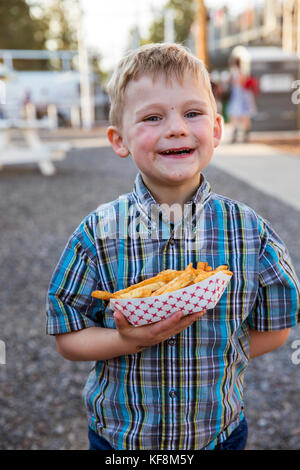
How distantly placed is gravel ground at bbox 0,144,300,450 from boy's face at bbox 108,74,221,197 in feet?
6.10

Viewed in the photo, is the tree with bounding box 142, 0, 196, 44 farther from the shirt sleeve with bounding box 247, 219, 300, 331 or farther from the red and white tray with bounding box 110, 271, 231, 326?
the red and white tray with bounding box 110, 271, 231, 326

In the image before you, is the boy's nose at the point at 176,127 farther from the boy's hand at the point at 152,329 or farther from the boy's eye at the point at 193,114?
the boy's hand at the point at 152,329

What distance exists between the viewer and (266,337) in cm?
151

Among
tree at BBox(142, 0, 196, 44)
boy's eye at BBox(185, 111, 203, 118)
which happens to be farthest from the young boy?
tree at BBox(142, 0, 196, 44)

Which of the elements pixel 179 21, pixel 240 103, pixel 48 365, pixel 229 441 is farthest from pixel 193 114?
pixel 179 21

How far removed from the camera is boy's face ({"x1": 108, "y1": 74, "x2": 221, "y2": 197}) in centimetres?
128

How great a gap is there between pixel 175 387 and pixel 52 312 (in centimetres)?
38

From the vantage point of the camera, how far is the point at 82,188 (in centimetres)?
936

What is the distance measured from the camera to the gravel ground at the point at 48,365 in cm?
278

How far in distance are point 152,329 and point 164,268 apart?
0.64ft

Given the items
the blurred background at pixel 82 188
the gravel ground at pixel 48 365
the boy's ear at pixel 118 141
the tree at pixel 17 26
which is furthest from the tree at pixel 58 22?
the boy's ear at pixel 118 141

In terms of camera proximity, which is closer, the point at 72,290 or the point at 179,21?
the point at 72,290

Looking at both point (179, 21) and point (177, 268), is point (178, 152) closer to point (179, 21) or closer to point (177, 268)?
point (177, 268)
